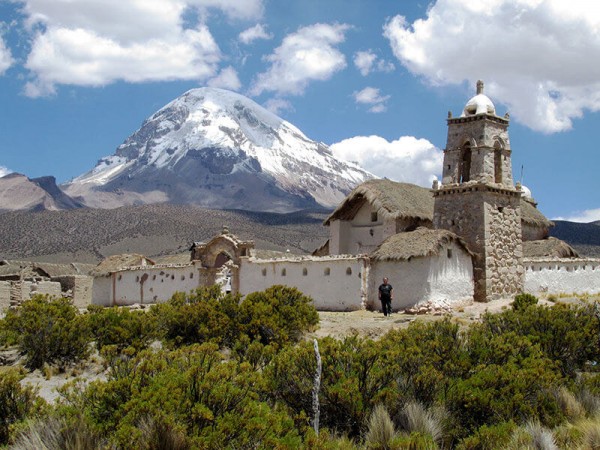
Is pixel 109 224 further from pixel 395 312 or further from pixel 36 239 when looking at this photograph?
pixel 395 312

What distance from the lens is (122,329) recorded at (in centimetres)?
1588

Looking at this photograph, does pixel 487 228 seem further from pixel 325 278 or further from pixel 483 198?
pixel 325 278

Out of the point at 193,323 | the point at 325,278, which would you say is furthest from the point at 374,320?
the point at 193,323

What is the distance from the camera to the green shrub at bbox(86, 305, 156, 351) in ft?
52.0

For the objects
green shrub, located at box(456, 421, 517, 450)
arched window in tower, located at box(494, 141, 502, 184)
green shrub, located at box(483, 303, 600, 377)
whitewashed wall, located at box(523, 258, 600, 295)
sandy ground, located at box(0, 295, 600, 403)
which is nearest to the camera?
green shrub, located at box(456, 421, 517, 450)

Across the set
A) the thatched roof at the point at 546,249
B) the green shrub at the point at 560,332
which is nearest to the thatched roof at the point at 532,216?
the thatched roof at the point at 546,249

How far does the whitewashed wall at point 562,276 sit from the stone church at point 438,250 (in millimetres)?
38

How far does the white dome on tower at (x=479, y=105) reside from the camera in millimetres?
23656

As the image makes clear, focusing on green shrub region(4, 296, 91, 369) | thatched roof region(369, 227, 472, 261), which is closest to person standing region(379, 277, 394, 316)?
thatched roof region(369, 227, 472, 261)

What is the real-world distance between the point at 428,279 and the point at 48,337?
35.8 ft

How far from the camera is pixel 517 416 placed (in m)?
10.6

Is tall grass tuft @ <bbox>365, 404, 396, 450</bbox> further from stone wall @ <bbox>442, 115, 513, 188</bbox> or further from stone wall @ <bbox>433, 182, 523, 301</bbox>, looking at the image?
stone wall @ <bbox>442, 115, 513, 188</bbox>

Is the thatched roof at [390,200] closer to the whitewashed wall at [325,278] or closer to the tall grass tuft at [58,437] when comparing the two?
the whitewashed wall at [325,278]

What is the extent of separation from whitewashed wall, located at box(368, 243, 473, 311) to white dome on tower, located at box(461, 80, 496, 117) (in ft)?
16.0
